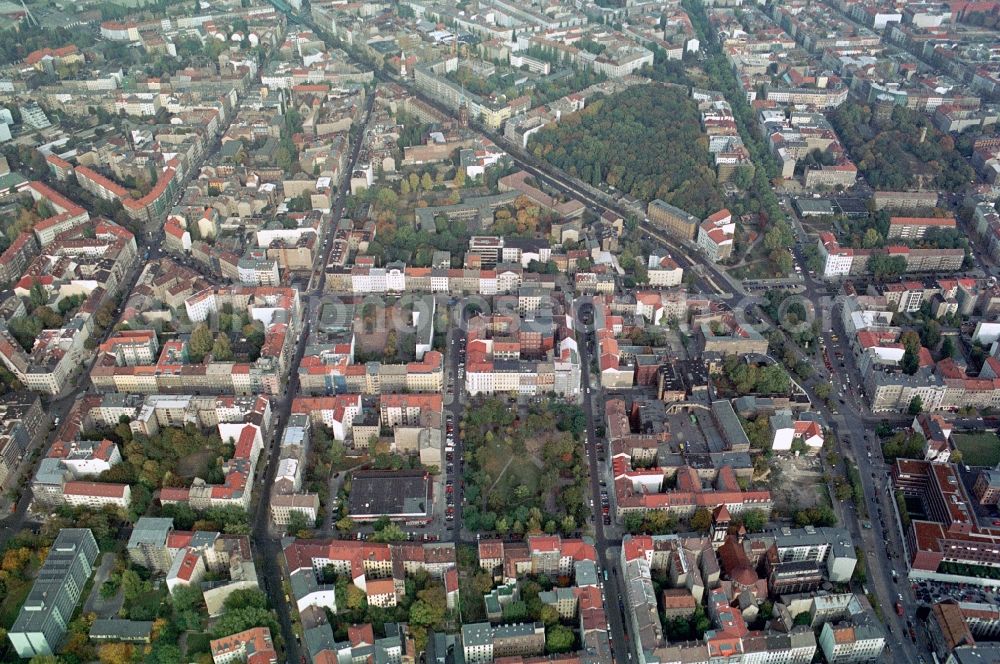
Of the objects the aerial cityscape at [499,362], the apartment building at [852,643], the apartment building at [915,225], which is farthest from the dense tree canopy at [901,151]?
the apartment building at [852,643]

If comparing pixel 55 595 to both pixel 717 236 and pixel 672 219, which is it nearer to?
pixel 717 236

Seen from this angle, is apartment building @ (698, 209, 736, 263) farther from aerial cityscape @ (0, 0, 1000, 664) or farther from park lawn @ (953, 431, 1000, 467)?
park lawn @ (953, 431, 1000, 467)

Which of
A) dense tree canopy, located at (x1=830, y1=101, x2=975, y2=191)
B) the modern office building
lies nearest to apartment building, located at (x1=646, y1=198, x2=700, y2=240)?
dense tree canopy, located at (x1=830, y1=101, x2=975, y2=191)

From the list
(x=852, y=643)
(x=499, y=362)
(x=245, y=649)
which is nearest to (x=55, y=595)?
(x=245, y=649)

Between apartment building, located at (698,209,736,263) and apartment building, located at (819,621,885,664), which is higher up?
apartment building, located at (698,209,736,263)

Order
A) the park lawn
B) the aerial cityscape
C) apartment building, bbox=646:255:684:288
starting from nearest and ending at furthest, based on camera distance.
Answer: the aerial cityscape
the park lawn
apartment building, bbox=646:255:684:288

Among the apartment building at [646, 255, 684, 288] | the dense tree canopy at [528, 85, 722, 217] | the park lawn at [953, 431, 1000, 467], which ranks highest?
the dense tree canopy at [528, 85, 722, 217]
